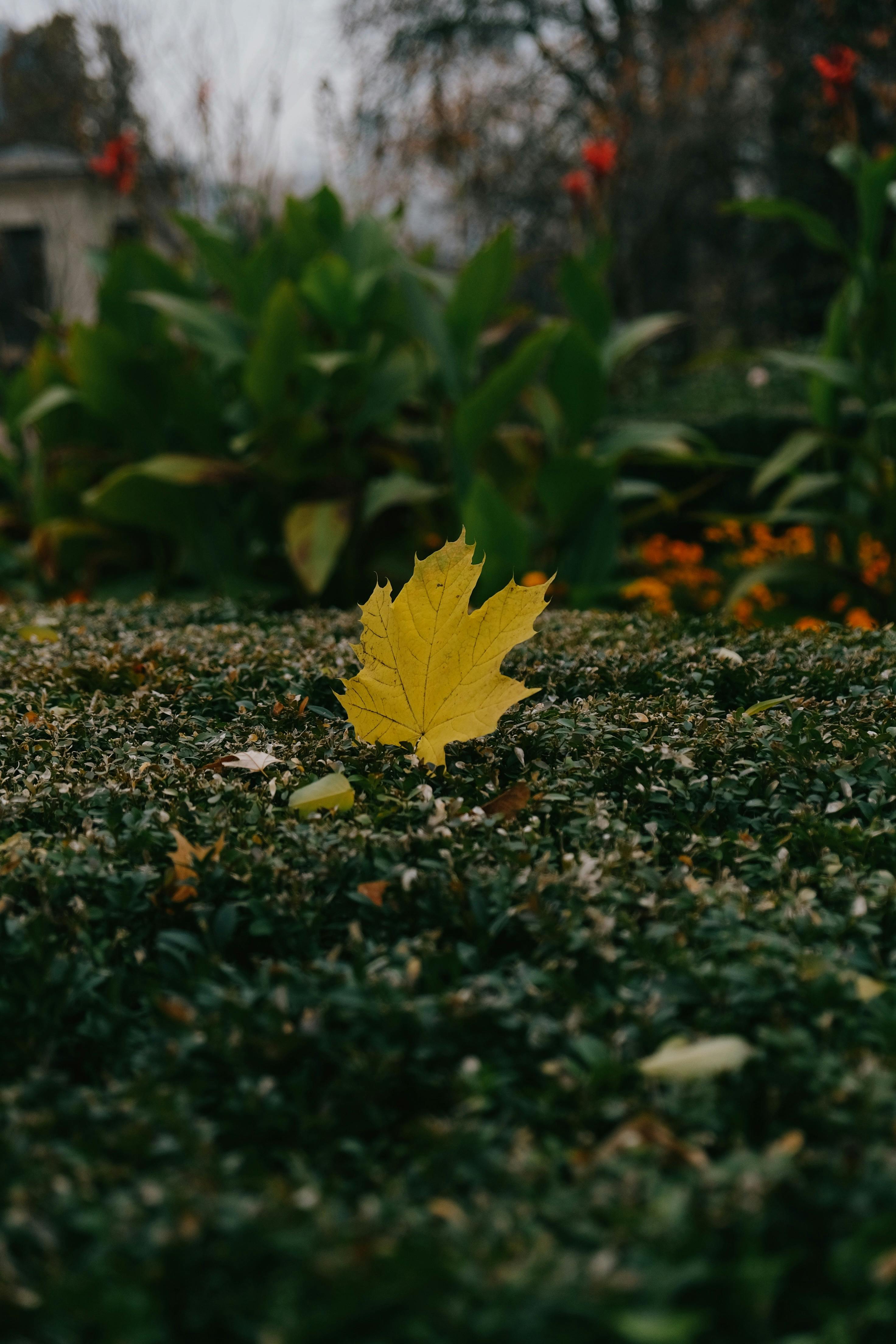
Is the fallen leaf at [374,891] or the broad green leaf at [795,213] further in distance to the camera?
the broad green leaf at [795,213]

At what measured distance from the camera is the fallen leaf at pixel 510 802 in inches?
61.1

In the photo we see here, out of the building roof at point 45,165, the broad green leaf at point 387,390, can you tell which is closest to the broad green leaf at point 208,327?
the broad green leaf at point 387,390

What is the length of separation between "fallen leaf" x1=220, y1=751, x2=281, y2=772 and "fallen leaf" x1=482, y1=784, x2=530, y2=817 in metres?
0.35

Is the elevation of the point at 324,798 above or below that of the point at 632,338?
below

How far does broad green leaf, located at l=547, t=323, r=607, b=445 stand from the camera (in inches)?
178

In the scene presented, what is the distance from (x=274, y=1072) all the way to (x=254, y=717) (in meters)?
0.95

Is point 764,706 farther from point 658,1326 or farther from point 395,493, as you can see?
point 395,493

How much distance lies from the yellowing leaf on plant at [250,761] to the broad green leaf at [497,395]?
9.53 ft

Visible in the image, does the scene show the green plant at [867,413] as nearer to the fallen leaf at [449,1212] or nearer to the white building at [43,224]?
the fallen leaf at [449,1212]

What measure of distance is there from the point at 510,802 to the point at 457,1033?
0.51 meters

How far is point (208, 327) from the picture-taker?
4496 millimetres

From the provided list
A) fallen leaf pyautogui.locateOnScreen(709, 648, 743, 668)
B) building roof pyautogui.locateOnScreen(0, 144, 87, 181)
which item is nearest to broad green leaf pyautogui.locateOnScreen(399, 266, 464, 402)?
fallen leaf pyautogui.locateOnScreen(709, 648, 743, 668)

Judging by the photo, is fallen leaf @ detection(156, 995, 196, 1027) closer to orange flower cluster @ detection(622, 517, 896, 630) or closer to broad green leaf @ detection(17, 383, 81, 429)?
orange flower cluster @ detection(622, 517, 896, 630)

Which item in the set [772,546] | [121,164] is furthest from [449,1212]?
[121,164]
